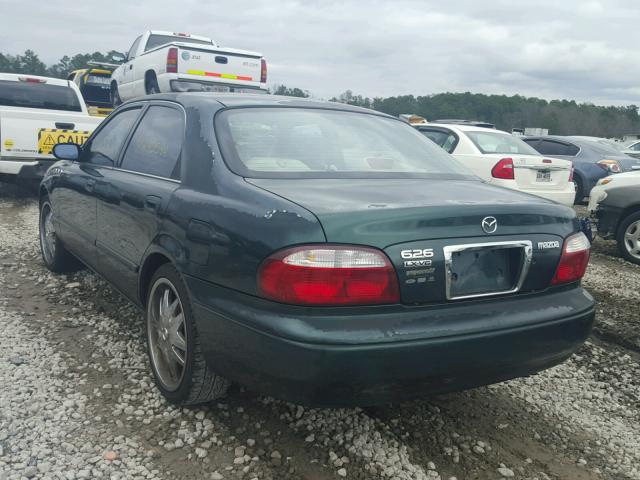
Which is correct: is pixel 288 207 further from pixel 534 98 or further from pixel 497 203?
pixel 534 98

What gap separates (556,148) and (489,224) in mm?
11858

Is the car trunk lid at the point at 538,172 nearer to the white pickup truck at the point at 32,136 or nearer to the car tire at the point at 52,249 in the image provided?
the car tire at the point at 52,249

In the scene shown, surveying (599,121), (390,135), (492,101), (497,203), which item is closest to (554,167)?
(390,135)

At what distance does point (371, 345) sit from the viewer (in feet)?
7.15

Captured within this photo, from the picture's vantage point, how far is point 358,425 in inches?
113

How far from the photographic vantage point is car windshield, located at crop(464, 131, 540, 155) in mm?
8539

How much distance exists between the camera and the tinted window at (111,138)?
4.00 metres

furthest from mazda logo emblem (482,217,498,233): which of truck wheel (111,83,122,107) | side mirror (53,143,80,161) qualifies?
truck wheel (111,83,122,107)

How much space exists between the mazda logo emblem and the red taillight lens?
5.97 metres

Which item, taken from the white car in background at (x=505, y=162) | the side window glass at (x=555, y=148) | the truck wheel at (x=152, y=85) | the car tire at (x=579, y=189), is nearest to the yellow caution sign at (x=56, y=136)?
the truck wheel at (x=152, y=85)

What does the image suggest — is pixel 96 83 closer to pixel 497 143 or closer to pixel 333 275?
pixel 497 143

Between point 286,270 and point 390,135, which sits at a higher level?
point 390,135

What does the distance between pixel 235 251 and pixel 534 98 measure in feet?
233

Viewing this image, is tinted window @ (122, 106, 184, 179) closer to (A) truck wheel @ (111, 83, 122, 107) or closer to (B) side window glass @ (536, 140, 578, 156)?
(B) side window glass @ (536, 140, 578, 156)
